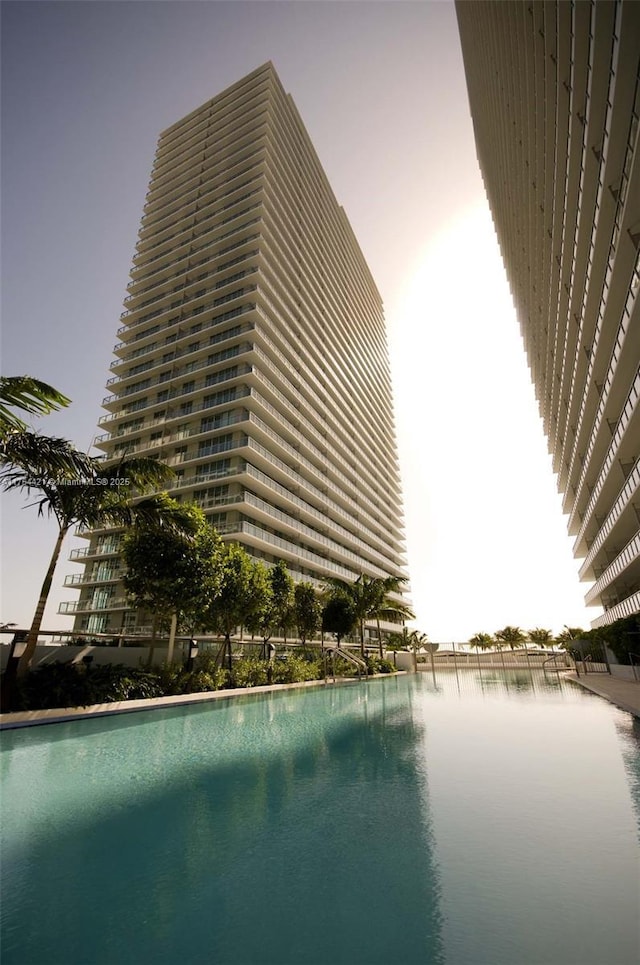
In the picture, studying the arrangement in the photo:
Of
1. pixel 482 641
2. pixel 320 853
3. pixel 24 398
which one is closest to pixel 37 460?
pixel 24 398

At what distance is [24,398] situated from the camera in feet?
37.6

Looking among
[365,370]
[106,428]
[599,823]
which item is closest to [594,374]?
[599,823]

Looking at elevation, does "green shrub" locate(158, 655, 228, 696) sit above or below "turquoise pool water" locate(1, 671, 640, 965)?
above

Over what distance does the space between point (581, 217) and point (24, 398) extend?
95.6 feet

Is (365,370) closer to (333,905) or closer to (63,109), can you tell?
(63,109)

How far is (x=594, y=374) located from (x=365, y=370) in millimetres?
61803

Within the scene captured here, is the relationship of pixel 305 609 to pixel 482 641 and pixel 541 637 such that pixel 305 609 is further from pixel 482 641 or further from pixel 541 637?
pixel 541 637

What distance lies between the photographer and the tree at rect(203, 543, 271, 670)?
2469 cm

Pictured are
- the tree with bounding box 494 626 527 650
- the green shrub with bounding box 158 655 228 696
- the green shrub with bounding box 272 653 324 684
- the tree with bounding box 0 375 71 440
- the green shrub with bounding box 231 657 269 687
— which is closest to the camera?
the tree with bounding box 0 375 71 440

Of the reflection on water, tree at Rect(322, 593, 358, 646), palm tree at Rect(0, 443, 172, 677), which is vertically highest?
palm tree at Rect(0, 443, 172, 677)

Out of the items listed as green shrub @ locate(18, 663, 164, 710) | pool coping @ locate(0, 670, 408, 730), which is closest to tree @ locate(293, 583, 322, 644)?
pool coping @ locate(0, 670, 408, 730)

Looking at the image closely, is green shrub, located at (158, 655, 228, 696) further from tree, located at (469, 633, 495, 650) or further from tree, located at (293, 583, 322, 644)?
tree, located at (469, 633, 495, 650)

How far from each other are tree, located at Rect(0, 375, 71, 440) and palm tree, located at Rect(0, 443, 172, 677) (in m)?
4.49

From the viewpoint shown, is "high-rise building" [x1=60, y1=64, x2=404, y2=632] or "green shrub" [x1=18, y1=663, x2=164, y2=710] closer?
"green shrub" [x1=18, y1=663, x2=164, y2=710]
